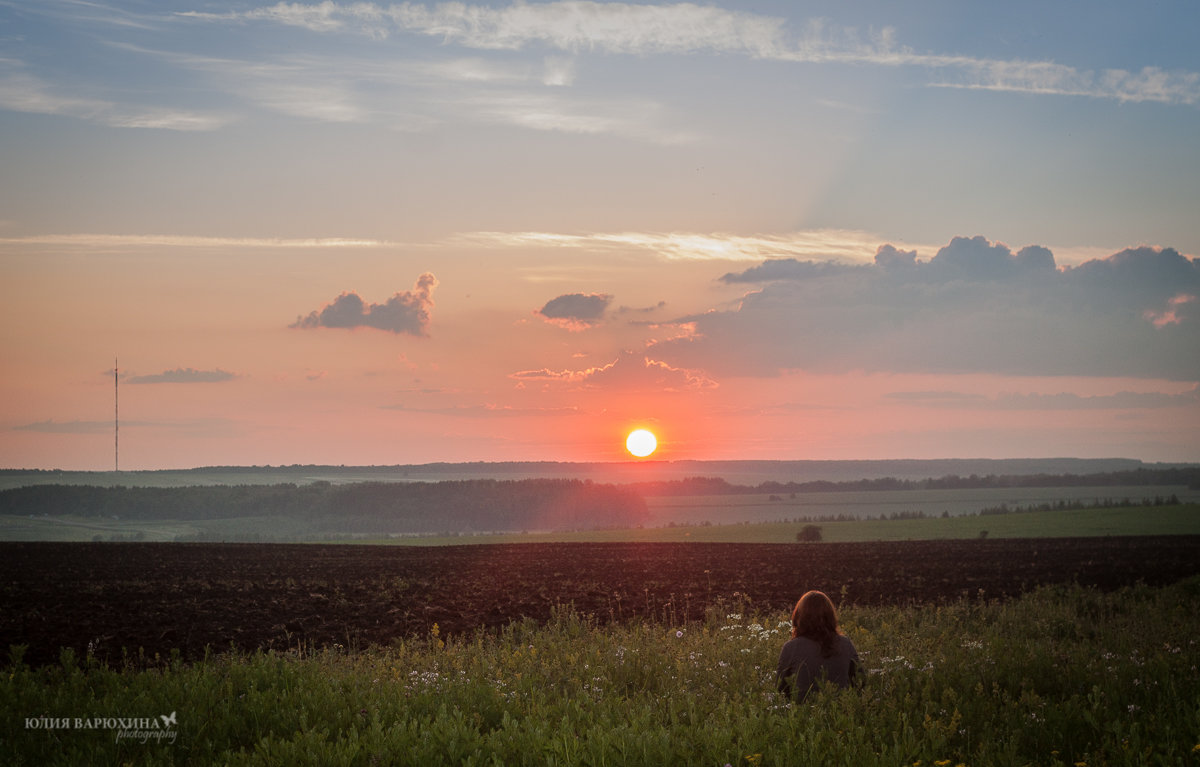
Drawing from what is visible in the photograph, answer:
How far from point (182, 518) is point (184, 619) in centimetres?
9158

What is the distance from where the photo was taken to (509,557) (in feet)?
136

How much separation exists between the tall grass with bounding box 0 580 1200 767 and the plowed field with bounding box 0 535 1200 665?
3.51 metres

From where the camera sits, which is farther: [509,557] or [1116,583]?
[509,557]

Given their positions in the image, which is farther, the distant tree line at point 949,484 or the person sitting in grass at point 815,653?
the distant tree line at point 949,484

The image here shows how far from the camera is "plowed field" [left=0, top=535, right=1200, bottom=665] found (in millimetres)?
19641

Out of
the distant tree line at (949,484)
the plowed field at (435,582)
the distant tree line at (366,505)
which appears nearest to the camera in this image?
the plowed field at (435,582)

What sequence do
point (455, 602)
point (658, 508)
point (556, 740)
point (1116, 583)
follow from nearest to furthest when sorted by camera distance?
point (556, 740) < point (455, 602) < point (1116, 583) < point (658, 508)

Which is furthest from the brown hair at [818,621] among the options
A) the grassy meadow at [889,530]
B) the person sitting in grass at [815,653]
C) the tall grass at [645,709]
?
the grassy meadow at [889,530]

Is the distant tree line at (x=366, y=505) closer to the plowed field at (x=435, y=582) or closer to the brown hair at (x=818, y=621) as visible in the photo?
the plowed field at (x=435, y=582)

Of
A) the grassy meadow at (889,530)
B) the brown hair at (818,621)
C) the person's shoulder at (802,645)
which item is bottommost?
the grassy meadow at (889,530)

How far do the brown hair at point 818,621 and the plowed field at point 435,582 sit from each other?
8.37 meters

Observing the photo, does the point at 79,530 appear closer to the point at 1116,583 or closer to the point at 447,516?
the point at 447,516

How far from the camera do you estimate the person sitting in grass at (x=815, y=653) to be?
8.91m

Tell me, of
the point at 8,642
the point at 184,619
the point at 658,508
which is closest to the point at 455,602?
the point at 184,619
